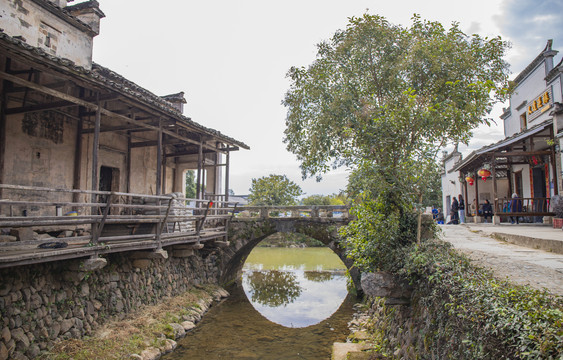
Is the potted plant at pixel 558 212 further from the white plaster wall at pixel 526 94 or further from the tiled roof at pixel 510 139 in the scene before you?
the white plaster wall at pixel 526 94

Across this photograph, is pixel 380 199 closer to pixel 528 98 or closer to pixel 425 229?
pixel 425 229

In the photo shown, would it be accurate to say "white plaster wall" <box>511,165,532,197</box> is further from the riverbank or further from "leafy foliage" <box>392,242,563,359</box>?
the riverbank

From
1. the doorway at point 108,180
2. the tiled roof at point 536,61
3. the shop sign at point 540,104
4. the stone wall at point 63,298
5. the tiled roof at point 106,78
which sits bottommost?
the stone wall at point 63,298

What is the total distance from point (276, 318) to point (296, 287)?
161 inches

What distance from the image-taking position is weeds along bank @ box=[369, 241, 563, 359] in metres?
2.66

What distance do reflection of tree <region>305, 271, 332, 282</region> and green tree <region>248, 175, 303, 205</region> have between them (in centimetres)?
1010

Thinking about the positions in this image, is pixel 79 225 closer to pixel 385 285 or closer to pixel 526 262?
pixel 385 285

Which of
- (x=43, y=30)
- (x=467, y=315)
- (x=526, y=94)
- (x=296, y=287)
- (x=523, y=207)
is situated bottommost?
(x=296, y=287)

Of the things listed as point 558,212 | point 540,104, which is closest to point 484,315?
point 558,212

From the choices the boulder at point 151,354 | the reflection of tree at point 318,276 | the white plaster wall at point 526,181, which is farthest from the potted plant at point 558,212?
the boulder at point 151,354

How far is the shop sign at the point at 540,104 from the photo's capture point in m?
12.3

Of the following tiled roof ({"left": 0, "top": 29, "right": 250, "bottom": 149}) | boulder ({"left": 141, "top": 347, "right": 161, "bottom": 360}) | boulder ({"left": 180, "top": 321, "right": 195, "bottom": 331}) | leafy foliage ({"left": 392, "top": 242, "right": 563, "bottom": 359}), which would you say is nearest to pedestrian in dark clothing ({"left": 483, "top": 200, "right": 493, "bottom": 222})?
→ tiled roof ({"left": 0, "top": 29, "right": 250, "bottom": 149})

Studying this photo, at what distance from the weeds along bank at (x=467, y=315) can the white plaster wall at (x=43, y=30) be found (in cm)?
1057

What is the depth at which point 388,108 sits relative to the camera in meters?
7.12
